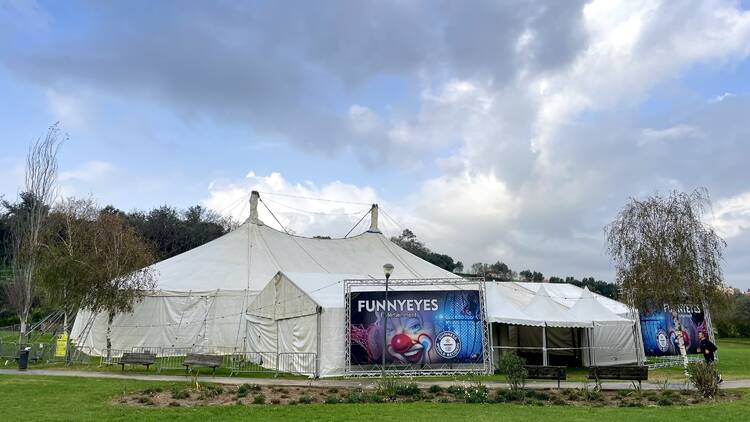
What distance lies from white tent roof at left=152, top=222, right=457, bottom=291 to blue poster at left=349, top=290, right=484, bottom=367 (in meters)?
8.45

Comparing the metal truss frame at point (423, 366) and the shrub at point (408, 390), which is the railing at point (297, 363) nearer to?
the metal truss frame at point (423, 366)

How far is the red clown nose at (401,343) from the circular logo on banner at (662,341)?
13.6 m

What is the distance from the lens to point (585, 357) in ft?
76.9

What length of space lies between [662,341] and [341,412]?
A: 2061 centimetres

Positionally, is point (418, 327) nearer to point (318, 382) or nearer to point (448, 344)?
point (448, 344)

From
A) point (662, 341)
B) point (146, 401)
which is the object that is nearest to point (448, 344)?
point (146, 401)

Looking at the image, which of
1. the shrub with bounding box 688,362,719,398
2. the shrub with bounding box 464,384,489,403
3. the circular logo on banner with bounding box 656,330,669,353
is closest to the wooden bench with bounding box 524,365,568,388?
the shrub with bounding box 464,384,489,403

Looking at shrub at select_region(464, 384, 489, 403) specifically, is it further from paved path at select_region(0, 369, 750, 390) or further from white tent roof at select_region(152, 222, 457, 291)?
white tent roof at select_region(152, 222, 457, 291)

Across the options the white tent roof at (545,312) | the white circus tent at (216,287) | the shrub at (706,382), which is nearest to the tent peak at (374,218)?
the white circus tent at (216,287)

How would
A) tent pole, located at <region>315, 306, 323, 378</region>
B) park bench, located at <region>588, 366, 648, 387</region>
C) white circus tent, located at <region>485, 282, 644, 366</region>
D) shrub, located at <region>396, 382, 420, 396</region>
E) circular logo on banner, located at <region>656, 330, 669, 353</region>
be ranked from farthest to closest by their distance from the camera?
1. circular logo on banner, located at <region>656, 330, 669, 353</region>
2. white circus tent, located at <region>485, 282, 644, 366</region>
3. tent pole, located at <region>315, 306, 323, 378</region>
4. park bench, located at <region>588, 366, 648, 387</region>
5. shrub, located at <region>396, 382, 420, 396</region>

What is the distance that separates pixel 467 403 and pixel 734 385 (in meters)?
8.27

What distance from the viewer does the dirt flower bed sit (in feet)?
39.2

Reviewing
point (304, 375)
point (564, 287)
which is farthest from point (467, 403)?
point (564, 287)

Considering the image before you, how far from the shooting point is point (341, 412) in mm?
10547
